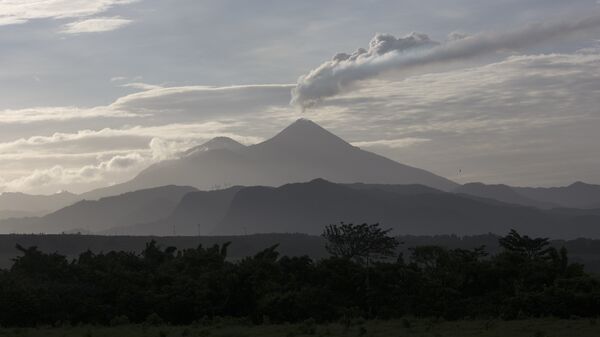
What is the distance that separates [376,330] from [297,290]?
40.0 feet

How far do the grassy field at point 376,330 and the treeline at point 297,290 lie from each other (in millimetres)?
4683

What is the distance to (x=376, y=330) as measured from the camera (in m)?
47.8

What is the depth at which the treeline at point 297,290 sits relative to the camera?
186 feet

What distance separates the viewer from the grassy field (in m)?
44.8

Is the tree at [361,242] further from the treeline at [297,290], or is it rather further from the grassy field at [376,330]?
the grassy field at [376,330]

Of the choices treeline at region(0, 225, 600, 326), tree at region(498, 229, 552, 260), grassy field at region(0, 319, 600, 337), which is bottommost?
grassy field at region(0, 319, 600, 337)

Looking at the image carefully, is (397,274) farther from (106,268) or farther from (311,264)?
(106,268)

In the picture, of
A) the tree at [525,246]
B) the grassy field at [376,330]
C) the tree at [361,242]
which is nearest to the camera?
the grassy field at [376,330]

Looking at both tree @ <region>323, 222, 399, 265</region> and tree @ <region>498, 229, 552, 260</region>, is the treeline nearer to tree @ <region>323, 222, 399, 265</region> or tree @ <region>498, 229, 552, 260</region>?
tree @ <region>498, 229, 552, 260</region>

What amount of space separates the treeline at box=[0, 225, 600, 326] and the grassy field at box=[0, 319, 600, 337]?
4.68 metres

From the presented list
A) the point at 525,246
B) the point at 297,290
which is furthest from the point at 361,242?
the point at 525,246

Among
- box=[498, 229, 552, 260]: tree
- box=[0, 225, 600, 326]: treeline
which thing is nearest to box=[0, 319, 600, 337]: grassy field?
box=[0, 225, 600, 326]: treeline

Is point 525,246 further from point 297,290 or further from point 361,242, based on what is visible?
point 297,290

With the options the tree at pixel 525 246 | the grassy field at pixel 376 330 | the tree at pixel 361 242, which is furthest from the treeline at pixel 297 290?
the tree at pixel 361 242
